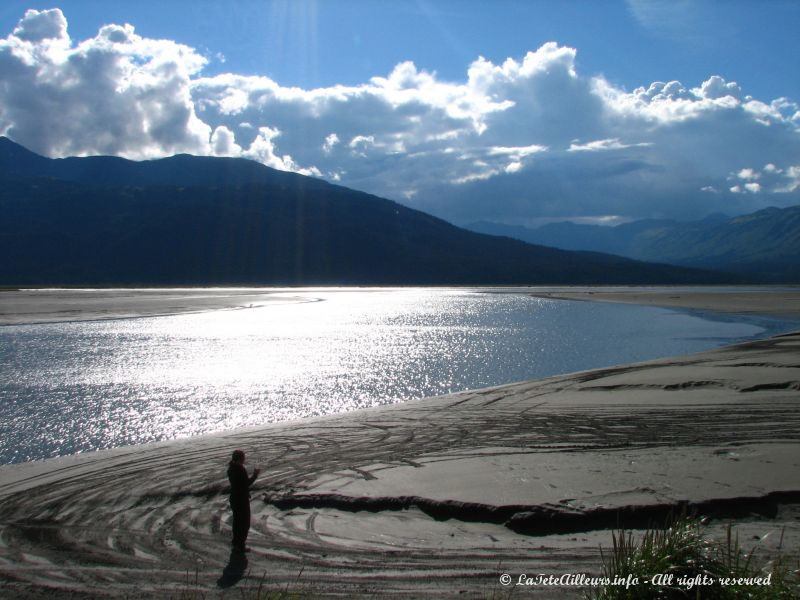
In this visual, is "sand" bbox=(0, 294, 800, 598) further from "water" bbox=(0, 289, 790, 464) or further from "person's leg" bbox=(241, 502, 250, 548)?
"water" bbox=(0, 289, 790, 464)

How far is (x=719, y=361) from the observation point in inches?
939

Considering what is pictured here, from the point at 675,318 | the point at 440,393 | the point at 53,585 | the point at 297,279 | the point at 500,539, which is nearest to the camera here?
the point at 53,585

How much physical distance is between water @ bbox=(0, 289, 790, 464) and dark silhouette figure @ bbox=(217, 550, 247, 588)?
26.4 ft

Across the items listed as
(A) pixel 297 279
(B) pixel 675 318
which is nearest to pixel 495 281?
(A) pixel 297 279

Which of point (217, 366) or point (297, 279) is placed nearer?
point (217, 366)

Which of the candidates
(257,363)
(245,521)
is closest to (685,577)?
(245,521)

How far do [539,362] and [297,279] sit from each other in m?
162

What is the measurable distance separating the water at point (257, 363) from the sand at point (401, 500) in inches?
122

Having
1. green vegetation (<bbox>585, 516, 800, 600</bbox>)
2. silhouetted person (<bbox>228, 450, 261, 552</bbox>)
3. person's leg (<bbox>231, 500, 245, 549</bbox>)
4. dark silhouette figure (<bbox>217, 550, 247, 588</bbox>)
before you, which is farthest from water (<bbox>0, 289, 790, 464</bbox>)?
green vegetation (<bbox>585, 516, 800, 600</bbox>)

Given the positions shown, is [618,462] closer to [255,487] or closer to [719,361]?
[255,487]

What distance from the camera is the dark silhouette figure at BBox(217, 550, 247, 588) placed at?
24.7ft

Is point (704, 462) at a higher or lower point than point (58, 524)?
higher

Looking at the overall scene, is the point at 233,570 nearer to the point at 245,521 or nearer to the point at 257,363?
the point at 245,521

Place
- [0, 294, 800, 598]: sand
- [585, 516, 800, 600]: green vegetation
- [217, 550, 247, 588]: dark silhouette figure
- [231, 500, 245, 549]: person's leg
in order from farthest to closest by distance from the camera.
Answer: [231, 500, 245, 549]: person's leg, [0, 294, 800, 598]: sand, [217, 550, 247, 588]: dark silhouette figure, [585, 516, 800, 600]: green vegetation
